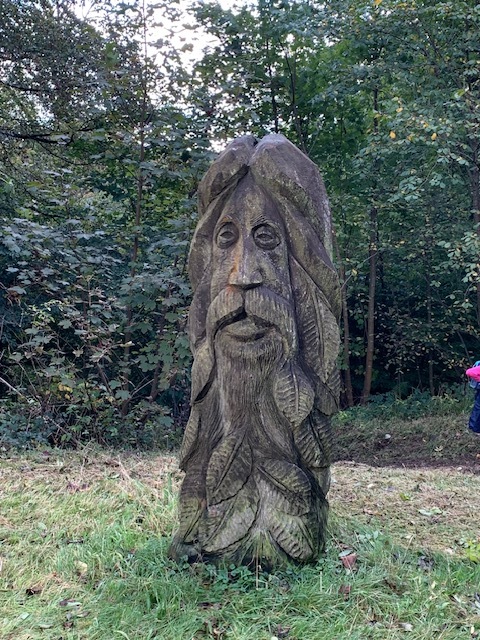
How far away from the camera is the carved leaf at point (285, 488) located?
314 centimetres

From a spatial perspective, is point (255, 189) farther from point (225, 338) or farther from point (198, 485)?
point (198, 485)

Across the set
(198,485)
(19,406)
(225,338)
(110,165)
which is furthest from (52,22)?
(198,485)

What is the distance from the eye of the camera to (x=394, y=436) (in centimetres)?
880

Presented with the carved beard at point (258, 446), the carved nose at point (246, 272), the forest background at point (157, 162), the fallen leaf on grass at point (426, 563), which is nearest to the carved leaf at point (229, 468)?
the carved beard at point (258, 446)

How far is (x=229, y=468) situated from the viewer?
125 inches

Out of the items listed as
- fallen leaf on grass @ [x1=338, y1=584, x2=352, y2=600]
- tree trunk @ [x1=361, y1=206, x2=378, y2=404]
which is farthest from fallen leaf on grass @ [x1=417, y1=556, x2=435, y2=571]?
tree trunk @ [x1=361, y1=206, x2=378, y2=404]

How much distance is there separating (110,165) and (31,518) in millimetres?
4478

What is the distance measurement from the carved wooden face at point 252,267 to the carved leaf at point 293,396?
22 centimetres

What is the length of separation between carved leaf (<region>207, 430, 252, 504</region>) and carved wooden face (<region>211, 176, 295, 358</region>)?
0.54 m

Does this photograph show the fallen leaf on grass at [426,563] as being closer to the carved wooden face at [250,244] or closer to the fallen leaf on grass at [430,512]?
the fallen leaf on grass at [430,512]

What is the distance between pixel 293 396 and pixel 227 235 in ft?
3.15

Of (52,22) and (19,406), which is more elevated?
(52,22)

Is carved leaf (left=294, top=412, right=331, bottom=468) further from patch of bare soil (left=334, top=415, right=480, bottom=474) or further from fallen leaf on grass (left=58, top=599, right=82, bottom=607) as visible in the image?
patch of bare soil (left=334, top=415, right=480, bottom=474)

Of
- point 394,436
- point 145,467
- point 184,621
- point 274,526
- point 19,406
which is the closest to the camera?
point 184,621
